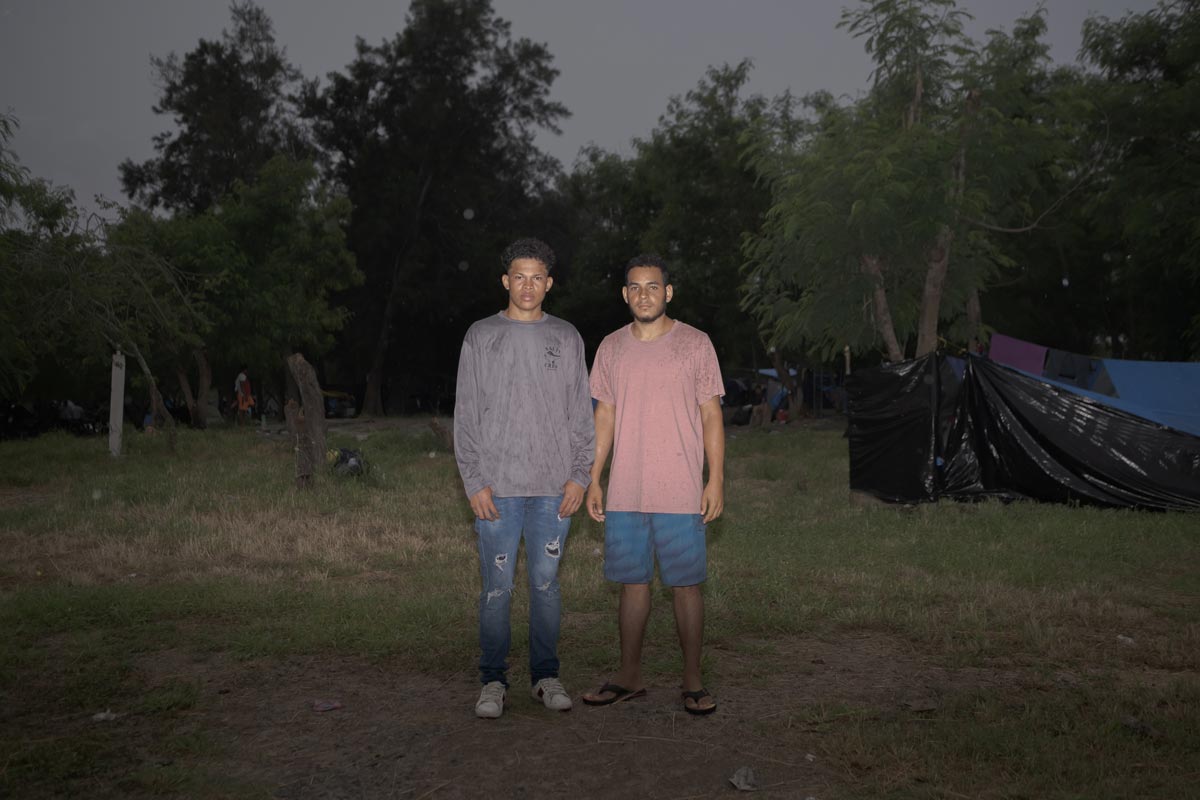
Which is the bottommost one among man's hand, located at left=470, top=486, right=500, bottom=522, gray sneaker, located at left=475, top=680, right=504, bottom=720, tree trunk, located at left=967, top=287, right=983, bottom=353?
gray sneaker, located at left=475, top=680, right=504, bottom=720

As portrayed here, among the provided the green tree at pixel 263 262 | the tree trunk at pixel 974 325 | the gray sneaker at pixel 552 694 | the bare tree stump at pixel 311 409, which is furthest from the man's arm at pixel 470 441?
the green tree at pixel 263 262

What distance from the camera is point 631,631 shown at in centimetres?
457

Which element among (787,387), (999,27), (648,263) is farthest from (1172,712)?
(787,387)

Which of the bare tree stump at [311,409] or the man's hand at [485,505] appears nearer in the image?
the man's hand at [485,505]

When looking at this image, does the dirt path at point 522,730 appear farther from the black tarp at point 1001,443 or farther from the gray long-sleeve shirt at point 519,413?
the black tarp at point 1001,443

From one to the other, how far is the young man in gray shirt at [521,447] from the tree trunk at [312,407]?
9077 mm

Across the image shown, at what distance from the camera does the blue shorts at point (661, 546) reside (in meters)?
4.43

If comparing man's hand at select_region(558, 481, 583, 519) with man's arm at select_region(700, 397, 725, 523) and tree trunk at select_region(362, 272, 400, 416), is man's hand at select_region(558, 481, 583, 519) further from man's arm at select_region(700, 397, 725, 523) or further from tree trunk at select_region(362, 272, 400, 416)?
tree trunk at select_region(362, 272, 400, 416)

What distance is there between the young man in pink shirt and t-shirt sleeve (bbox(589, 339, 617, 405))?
0.05m

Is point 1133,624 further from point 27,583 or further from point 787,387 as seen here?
point 787,387

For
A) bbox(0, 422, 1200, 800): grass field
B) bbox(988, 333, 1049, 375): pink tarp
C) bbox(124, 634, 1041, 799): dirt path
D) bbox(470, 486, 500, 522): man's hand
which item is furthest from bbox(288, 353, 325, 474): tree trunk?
bbox(988, 333, 1049, 375): pink tarp

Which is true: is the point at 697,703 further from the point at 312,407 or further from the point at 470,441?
the point at 312,407

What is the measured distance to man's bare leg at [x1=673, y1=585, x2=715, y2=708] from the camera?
448 centimetres

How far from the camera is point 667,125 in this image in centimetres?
3231
